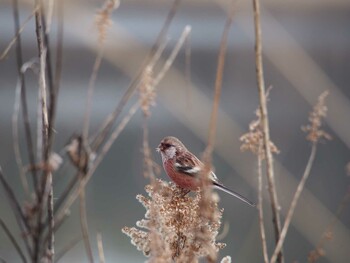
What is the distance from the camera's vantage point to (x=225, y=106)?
5562 millimetres

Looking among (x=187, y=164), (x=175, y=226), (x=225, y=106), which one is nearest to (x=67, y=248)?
(x=175, y=226)

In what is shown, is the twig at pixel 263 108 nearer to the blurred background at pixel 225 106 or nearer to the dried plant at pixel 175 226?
the dried plant at pixel 175 226

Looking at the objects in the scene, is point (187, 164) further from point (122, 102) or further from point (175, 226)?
point (122, 102)

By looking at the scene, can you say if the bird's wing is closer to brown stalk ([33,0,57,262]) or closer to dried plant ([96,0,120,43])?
brown stalk ([33,0,57,262])

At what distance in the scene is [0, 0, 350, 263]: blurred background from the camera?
453 cm

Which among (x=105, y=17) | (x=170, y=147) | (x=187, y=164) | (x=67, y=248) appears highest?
(x=170, y=147)

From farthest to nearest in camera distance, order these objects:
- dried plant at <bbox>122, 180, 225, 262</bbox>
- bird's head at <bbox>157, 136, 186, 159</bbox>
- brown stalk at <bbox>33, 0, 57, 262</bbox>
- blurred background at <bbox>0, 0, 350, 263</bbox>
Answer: blurred background at <bbox>0, 0, 350, 263</bbox> < bird's head at <bbox>157, 136, 186, 159</bbox> < dried plant at <bbox>122, 180, 225, 262</bbox> < brown stalk at <bbox>33, 0, 57, 262</bbox>

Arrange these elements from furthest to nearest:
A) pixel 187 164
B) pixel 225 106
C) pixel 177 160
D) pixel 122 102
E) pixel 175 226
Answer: pixel 225 106
pixel 177 160
pixel 187 164
pixel 175 226
pixel 122 102

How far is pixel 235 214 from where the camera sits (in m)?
5.00

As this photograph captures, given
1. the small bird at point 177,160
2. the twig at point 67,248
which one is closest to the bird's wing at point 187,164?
the small bird at point 177,160

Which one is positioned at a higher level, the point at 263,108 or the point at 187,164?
the point at 187,164

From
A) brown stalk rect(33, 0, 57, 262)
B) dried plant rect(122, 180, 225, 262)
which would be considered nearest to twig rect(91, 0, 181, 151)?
brown stalk rect(33, 0, 57, 262)

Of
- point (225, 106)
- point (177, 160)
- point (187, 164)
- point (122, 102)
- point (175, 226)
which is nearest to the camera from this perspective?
point (122, 102)

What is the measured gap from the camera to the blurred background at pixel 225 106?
4.53m
